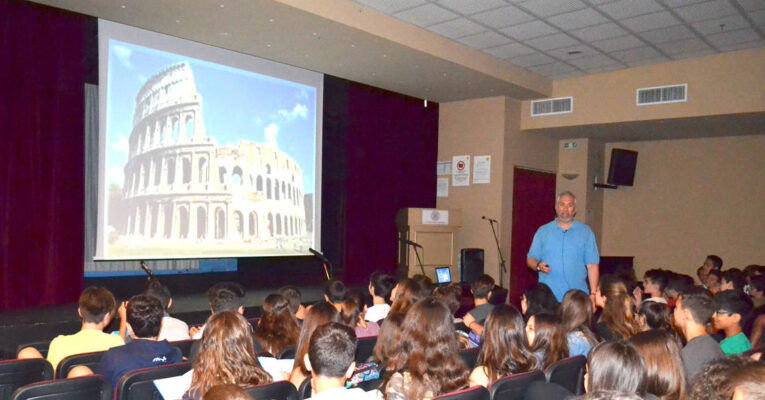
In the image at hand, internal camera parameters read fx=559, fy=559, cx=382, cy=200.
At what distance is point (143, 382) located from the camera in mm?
2176

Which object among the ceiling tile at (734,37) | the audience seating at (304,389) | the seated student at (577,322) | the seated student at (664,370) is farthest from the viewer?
the ceiling tile at (734,37)

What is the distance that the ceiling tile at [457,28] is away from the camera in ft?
19.4

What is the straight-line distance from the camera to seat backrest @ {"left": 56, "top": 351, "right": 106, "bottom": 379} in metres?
2.39

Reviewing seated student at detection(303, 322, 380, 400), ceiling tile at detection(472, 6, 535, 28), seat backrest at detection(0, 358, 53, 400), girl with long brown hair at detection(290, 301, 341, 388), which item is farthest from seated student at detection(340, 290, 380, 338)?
ceiling tile at detection(472, 6, 535, 28)

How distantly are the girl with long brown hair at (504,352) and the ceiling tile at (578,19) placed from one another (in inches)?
165

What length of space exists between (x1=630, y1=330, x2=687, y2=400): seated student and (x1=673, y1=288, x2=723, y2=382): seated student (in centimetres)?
61

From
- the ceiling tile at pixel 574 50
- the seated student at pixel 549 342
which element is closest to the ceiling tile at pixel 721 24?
the ceiling tile at pixel 574 50

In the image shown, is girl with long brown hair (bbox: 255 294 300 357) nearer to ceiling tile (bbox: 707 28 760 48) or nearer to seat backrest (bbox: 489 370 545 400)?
seat backrest (bbox: 489 370 545 400)

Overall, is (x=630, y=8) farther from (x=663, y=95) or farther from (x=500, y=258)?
(x=500, y=258)

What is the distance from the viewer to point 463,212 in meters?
8.65

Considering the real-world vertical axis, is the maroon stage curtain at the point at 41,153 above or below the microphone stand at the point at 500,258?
above

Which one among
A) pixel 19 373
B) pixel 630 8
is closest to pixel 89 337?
pixel 19 373

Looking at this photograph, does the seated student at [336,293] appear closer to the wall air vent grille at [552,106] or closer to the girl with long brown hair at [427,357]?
the girl with long brown hair at [427,357]

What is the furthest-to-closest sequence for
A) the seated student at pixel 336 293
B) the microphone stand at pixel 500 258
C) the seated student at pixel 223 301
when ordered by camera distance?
the microphone stand at pixel 500 258 → the seated student at pixel 336 293 → the seated student at pixel 223 301
